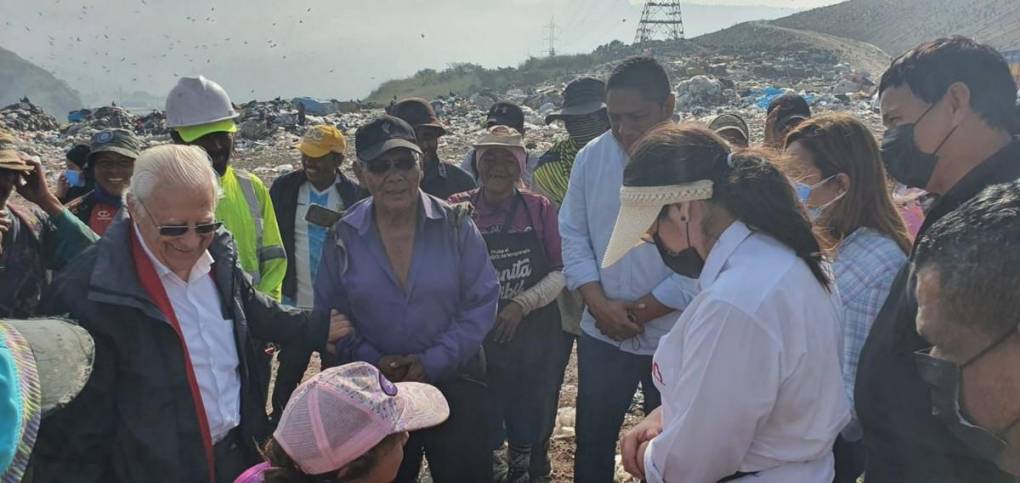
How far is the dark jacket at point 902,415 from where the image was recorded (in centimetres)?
152

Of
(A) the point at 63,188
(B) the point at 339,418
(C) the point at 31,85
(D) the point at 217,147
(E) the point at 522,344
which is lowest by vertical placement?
(E) the point at 522,344

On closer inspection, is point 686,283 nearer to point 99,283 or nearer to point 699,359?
point 699,359

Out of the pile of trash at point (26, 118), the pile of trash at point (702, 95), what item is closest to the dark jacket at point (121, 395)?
the pile of trash at point (702, 95)

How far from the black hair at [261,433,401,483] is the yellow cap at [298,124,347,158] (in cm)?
236

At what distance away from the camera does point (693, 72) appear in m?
27.0

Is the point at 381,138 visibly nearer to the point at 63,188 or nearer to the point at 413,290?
the point at 413,290

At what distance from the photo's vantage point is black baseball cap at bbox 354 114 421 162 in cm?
266

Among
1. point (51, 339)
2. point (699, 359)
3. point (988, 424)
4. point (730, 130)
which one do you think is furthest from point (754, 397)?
point (730, 130)

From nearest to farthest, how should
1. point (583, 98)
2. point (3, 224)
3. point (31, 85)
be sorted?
point (3, 224)
point (583, 98)
point (31, 85)

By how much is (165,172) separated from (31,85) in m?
127

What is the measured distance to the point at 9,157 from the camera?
250cm

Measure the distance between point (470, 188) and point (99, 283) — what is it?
2.56 m

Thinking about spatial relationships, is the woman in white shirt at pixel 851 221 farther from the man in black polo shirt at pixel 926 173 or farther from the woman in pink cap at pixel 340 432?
the woman in pink cap at pixel 340 432

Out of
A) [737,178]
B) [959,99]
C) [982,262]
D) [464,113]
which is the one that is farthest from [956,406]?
[464,113]
